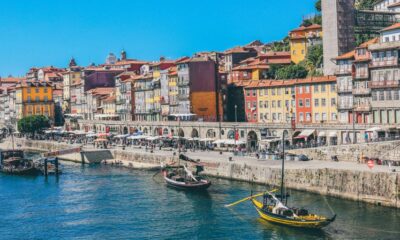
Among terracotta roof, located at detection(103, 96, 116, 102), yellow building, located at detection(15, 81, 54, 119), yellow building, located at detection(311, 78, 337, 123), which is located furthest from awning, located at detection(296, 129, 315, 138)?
yellow building, located at detection(15, 81, 54, 119)

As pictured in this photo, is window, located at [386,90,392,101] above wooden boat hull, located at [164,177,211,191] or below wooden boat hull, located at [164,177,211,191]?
above

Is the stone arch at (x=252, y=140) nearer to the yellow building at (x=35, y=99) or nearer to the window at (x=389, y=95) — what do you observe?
the window at (x=389, y=95)

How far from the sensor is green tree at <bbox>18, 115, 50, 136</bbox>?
492 ft

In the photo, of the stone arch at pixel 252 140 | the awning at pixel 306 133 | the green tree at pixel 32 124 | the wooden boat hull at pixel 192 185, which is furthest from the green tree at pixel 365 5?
the wooden boat hull at pixel 192 185

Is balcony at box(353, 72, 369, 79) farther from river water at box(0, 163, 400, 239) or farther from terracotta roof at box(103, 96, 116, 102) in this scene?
terracotta roof at box(103, 96, 116, 102)

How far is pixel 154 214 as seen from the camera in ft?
197

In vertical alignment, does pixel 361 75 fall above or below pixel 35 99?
below

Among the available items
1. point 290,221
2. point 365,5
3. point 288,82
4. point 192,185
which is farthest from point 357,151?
point 365,5

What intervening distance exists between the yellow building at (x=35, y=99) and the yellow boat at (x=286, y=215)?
397 feet

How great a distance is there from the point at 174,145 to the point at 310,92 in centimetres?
2184

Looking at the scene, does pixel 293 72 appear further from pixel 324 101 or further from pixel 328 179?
pixel 328 179

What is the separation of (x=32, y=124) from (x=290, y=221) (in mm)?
106424

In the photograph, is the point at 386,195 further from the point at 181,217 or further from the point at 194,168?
the point at 194,168

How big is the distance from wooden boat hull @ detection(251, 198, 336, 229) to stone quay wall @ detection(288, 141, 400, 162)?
59.7 feet
